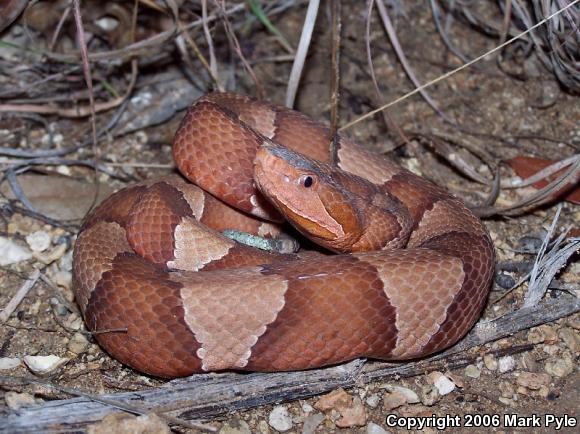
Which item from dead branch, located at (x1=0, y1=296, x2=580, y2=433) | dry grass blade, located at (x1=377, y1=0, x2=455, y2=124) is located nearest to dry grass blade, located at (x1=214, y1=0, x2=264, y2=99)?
dry grass blade, located at (x1=377, y1=0, x2=455, y2=124)

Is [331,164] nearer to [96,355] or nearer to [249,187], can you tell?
[249,187]

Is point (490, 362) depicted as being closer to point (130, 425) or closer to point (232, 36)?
point (130, 425)

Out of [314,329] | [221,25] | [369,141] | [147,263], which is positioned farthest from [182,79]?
[314,329]

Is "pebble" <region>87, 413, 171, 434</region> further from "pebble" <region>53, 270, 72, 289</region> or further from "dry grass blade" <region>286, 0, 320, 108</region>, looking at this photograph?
"dry grass blade" <region>286, 0, 320, 108</region>

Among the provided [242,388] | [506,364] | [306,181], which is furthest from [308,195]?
[506,364]

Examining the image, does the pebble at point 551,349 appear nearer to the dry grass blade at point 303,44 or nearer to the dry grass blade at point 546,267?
the dry grass blade at point 546,267

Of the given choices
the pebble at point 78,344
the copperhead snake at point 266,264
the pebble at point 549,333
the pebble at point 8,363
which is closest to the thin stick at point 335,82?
the copperhead snake at point 266,264
